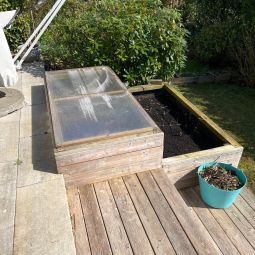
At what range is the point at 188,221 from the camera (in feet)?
7.57

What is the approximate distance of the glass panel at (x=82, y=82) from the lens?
3.50m

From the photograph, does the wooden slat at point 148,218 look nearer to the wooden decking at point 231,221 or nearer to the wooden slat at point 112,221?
the wooden slat at point 112,221

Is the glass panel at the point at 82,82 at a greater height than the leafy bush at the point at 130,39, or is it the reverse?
the leafy bush at the point at 130,39

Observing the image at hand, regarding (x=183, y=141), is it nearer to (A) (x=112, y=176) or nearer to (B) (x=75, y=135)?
(A) (x=112, y=176)

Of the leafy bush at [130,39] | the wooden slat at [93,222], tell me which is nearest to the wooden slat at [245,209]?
the wooden slat at [93,222]

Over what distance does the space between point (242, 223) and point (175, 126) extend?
1528 mm

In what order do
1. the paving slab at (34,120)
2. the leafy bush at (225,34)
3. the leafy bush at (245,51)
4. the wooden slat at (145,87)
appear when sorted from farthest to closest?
the leafy bush at (225,34) → the leafy bush at (245,51) → the wooden slat at (145,87) → the paving slab at (34,120)

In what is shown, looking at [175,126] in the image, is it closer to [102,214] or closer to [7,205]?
[102,214]

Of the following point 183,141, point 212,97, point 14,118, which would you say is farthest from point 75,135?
point 212,97

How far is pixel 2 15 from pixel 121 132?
267cm

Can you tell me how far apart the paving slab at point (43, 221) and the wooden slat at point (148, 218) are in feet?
2.08

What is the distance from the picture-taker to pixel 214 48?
6309mm

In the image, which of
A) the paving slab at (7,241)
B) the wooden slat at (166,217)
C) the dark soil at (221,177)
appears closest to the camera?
the paving slab at (7,241)

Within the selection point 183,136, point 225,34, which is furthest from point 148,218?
point 225,34
